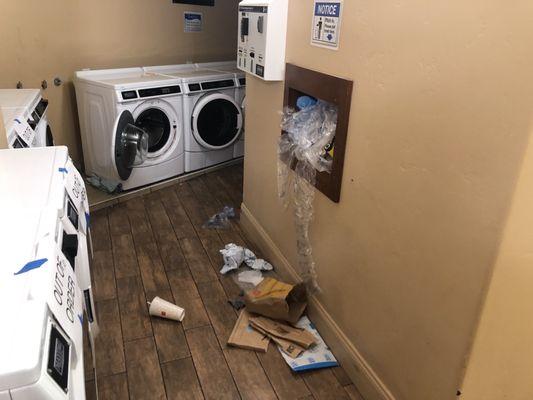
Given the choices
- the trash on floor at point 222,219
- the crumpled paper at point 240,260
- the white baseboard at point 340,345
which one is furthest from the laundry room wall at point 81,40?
the white baseboard at point 340,345

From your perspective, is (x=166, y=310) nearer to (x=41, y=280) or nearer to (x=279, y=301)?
(x=279, y=301)

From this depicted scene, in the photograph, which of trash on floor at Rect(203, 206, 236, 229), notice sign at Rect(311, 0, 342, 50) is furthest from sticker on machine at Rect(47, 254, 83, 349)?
trash on floor at Rect(203, 206, 236, 229)

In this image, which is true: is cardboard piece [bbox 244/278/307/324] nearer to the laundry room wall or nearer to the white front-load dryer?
the white front-load dryer

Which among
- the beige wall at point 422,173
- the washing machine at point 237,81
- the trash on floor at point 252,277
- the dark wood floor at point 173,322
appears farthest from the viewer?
the washing machine at point 237,81

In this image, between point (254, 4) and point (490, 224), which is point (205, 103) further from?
point (490, 224)

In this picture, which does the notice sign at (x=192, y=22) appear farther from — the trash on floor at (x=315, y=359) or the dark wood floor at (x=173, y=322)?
the trash on floor at (x=315, y=359)

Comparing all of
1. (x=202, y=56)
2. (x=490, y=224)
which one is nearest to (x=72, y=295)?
(x=490, y=224)

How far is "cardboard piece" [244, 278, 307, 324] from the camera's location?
2.13 metres

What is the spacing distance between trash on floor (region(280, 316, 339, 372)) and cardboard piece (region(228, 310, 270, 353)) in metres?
0.10

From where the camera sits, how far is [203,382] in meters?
1.87

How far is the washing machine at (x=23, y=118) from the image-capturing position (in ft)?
6.89

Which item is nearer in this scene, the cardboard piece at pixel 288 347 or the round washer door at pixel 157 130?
the cardboard piece at pixel 288 347

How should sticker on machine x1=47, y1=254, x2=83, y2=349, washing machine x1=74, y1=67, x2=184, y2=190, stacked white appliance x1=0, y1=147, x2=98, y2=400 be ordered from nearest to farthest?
stacked white appliance x1=0, y1=147, x2=98, y2=400
sticker on machine x1=47, y1=254, x2=83, y2=349
washing machine x1=74, y1=67, x2=184, y2=190

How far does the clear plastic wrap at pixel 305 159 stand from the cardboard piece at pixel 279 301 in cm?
8
